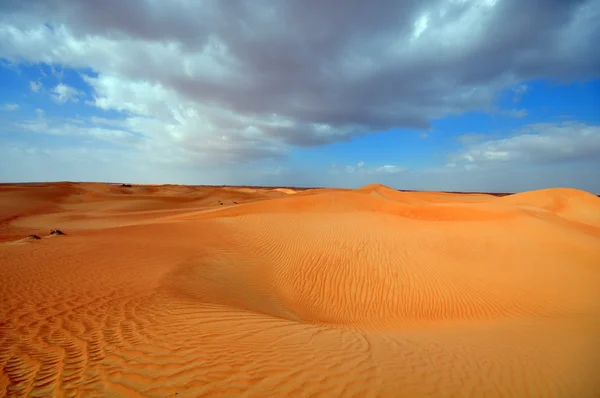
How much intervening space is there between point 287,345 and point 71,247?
35.3ft

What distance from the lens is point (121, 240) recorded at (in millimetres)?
11930

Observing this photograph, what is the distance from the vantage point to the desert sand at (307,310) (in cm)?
377

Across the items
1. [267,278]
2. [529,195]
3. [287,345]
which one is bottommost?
[267,278]

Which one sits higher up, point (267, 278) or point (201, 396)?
point (201, 396)

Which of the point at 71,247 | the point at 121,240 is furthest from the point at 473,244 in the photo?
the point at 71,247

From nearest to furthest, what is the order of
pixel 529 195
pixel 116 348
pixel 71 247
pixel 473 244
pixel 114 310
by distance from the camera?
pixel 116 348 < pixel 114 310 < pixel 71 247 < pixel 473 244 < pixel 529 195

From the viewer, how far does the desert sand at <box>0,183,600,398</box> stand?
377 cm

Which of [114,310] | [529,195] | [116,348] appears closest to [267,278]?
[114,310]

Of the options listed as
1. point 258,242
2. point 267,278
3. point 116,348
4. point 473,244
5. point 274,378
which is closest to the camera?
point 274,378

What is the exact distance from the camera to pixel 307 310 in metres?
8.16

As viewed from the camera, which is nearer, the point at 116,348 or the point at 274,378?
the point at 274,378

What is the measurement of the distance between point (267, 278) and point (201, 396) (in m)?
6.68

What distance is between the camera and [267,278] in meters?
9.94

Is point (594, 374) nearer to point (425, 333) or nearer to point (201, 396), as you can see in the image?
point (425, 333)
